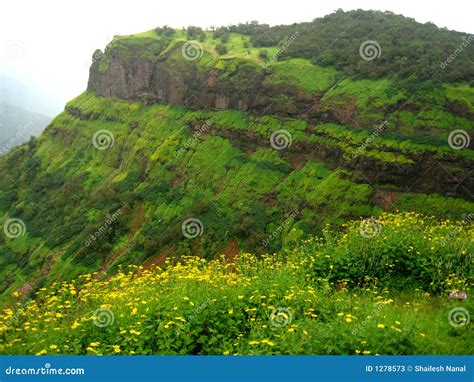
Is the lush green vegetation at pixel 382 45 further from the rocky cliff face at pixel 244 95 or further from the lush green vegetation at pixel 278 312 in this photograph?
the lush green vegetation at pixel 278 312

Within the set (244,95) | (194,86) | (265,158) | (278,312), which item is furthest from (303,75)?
(278,312)

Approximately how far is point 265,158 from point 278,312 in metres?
43.0

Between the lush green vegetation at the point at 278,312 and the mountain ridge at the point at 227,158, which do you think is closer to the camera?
the lush green vegetation at the point at 278,312

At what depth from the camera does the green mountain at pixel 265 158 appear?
120 ft

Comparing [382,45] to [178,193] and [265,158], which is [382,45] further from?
[178,193]

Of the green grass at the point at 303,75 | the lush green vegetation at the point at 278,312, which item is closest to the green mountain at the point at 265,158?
the lush green vegetation at the point at 278,312

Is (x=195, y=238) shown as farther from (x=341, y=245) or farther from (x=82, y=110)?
(x=82, y=110)

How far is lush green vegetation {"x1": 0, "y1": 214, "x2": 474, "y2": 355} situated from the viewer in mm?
6953

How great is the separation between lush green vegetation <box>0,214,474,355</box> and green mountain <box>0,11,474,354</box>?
0.39 feet

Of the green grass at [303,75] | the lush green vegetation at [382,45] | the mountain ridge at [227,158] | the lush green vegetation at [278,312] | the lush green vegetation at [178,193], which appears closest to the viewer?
the lush green vegetation at [278,312]

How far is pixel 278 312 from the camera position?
25.7ft

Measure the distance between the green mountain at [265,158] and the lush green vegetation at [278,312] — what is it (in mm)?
117

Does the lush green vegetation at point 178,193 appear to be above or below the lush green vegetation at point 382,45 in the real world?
below

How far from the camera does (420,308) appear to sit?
351 inches
